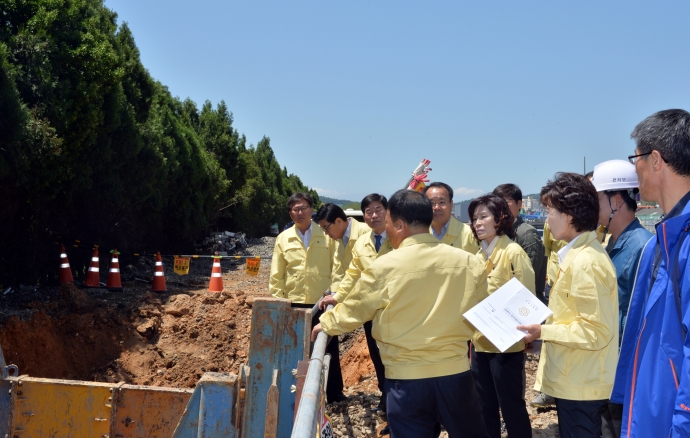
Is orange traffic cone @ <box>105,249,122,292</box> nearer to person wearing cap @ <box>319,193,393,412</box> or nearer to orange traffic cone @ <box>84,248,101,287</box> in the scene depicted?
orange traffic cone @ <box>84,248,101,287</box>

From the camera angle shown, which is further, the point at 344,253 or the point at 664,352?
the point at 344,253

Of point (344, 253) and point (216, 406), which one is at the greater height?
point (344, 253)

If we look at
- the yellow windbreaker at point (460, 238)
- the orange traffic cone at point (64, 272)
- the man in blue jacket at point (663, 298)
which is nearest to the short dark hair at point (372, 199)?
the yellow windbreaker at point (460, 238)

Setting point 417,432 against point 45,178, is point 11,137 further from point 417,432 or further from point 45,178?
point 417,432

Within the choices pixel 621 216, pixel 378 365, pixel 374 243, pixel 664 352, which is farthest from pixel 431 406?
pixel 374 243

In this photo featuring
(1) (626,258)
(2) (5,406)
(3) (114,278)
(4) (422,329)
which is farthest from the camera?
(3) (114,278)

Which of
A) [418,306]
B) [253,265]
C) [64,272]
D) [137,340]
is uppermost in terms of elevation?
[418,306]

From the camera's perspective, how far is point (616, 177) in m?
3.54

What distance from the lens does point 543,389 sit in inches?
127

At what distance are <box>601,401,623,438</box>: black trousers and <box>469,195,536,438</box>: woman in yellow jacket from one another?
628 mm

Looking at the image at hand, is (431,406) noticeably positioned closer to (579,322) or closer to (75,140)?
(579,322)

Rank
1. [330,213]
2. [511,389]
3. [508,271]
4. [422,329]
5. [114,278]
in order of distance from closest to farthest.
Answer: [422,329] → [511,389] → [508,271] → [330,213] → [114,278]

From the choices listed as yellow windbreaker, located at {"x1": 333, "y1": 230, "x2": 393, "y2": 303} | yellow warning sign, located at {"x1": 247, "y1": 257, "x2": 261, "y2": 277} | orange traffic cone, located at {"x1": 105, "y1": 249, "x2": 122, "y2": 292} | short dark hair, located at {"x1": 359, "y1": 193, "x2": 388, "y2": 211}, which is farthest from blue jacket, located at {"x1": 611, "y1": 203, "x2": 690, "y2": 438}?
yellow warning sign, located at {"x1": 247, "y1": 257, "x2": 261, "y2": 277}

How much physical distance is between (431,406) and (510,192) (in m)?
3.02
